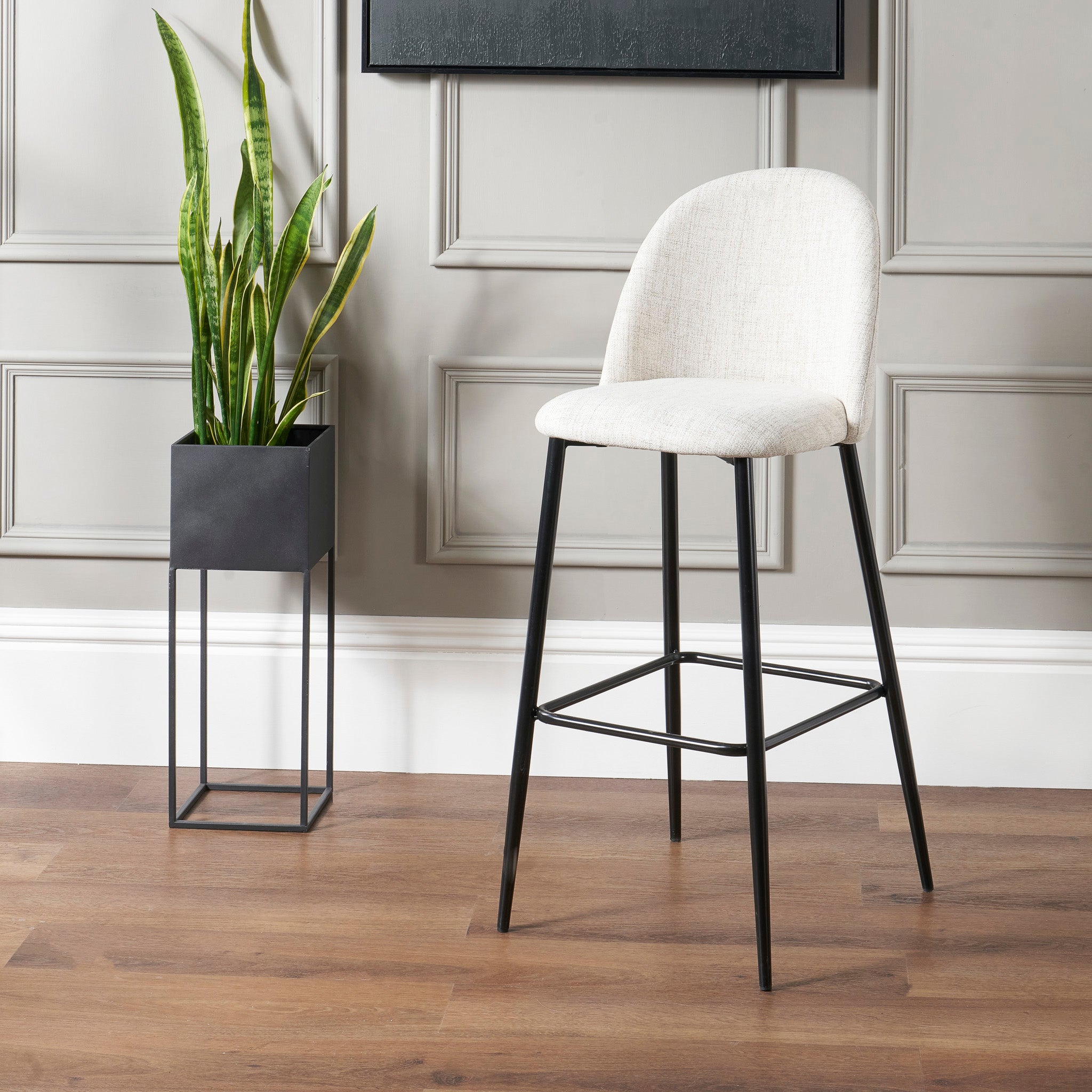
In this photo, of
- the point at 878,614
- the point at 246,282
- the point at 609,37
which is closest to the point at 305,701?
the point at 246,282

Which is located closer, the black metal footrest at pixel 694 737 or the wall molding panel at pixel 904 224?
the black metal footrest at pixel 694 737

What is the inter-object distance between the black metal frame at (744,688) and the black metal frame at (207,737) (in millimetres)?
428

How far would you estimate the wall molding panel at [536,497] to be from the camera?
6.90 feet

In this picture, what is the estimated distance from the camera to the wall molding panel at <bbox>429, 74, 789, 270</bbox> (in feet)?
6.72

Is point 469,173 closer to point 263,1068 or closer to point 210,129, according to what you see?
point 210,129

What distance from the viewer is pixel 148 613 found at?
2189 millimetres

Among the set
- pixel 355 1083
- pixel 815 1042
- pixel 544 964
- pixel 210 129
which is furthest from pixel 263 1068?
pixel 210 129

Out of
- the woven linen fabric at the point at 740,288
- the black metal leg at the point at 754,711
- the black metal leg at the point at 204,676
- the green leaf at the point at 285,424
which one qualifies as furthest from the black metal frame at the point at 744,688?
the black metal leg at the point at 204,676

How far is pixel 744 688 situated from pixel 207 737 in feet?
3.57

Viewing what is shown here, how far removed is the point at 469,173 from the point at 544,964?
1.33m

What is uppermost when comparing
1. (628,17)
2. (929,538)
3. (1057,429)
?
(628,17)

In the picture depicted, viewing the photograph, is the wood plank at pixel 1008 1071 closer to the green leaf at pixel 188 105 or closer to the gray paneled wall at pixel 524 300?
the gray paneled wall at pixel 524 300

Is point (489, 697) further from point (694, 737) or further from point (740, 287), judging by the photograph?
point (740, 287)

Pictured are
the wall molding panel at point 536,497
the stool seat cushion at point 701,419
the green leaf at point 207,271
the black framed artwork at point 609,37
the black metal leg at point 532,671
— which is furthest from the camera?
the wall molding panel at point 536,497
